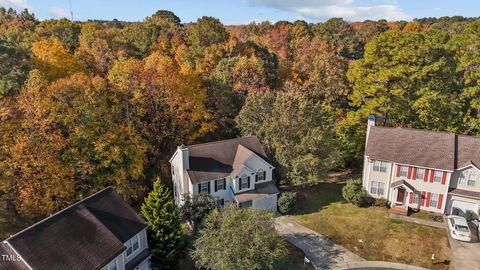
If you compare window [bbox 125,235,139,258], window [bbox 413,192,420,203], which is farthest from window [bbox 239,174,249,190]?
window [bbox 413,192,420,203]

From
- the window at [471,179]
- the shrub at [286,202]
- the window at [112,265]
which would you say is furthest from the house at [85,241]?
the window at [471,179]

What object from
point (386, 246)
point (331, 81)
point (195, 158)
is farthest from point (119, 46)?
point (386, 246)

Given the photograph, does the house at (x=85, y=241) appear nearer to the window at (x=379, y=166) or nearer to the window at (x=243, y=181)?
the window at (x=243, y=181)

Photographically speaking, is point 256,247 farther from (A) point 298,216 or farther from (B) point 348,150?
(B) point 348,150

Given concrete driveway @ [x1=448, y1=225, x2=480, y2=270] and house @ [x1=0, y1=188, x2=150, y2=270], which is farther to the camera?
concrete driveway @ [x1=448, y1=225, x2=480, y2=270]

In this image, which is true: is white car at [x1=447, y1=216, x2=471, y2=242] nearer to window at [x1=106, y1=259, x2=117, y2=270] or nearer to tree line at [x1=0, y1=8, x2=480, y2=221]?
tree line at [x1=0, y1=8, x2=480, y2=221]

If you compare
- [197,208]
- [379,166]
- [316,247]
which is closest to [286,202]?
[316,247]
